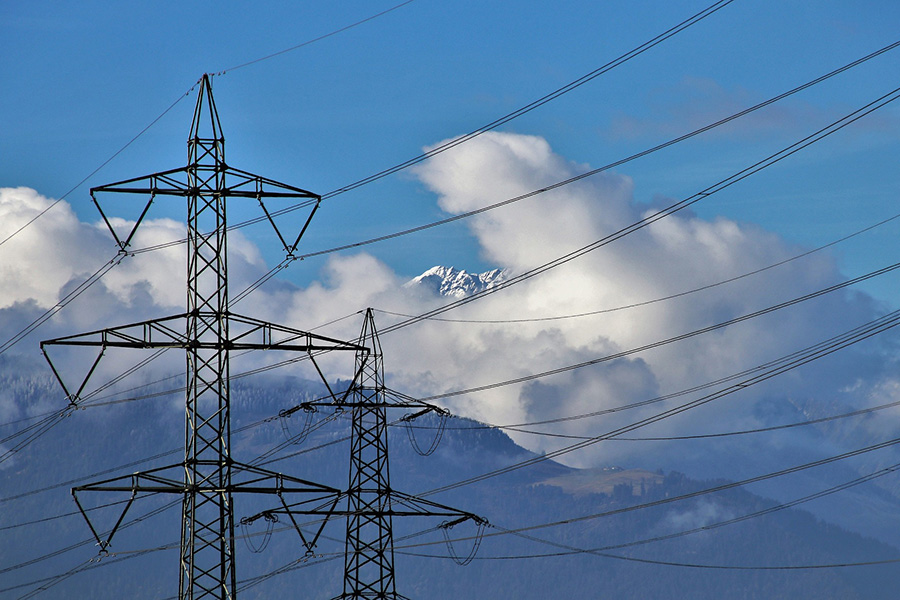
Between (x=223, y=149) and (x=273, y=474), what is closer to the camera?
(x=273, y=474)

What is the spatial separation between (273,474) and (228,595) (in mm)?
4215

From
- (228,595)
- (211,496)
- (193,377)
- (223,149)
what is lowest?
(228,595)

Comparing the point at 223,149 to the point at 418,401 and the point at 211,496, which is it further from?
the point at 418,401

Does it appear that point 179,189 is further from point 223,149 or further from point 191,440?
point 191,440

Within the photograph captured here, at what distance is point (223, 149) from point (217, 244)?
3.71 metres

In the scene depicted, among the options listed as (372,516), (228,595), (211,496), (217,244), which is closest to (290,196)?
(217,244)

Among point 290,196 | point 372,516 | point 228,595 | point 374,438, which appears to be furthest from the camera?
point 374,438

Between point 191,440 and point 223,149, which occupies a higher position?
point 223,149

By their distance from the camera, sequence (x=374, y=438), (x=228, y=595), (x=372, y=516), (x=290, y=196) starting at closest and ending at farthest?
(x=228, y=595)
(x=290, y=196)
(x=372, y=516)
(x=374, y=438)

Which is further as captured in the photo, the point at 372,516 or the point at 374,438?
the point at 374,438

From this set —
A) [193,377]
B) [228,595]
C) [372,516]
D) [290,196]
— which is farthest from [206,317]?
[372,516]

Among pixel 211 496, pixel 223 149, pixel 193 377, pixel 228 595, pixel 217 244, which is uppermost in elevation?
pixel 223 149

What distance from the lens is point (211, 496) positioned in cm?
4234

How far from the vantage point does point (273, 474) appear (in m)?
42.9
